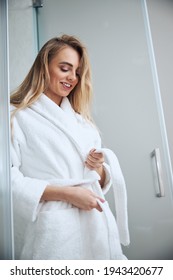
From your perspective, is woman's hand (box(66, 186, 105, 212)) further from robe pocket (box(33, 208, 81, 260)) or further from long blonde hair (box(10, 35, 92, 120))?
long blonde hair (box(10, 35, 92, 120))

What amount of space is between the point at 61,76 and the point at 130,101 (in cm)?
25

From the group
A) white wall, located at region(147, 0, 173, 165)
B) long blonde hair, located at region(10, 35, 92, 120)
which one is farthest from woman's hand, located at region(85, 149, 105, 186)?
white wall, located at region(147, 0, 173, 165)

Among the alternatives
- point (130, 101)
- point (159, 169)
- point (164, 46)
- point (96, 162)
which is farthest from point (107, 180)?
point (164, 46)

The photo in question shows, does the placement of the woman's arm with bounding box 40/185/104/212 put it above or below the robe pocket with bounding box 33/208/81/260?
above

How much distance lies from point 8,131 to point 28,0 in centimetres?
56

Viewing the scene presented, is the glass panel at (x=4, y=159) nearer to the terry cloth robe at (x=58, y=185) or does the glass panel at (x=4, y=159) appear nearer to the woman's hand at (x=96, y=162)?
the terry cloth robe at (x=58, y=185)

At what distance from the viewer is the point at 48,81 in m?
1.01

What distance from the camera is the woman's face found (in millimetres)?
1010

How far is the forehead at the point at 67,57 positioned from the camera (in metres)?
1.02

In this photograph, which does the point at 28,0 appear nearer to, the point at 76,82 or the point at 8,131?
the point at 76,82

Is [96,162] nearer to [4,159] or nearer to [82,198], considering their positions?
[82,198]

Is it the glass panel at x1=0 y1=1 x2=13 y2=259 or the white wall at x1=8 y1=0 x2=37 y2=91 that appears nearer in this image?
the glass panel at x1=0 y1=1 x2=13 y2=259

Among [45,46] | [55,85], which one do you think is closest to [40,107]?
[55,85]
